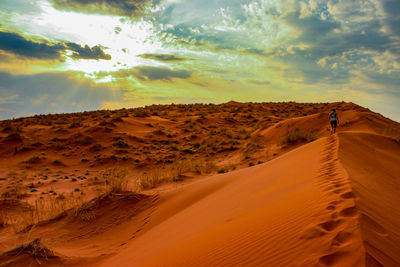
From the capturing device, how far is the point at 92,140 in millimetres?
17750

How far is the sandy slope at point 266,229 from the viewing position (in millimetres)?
2648

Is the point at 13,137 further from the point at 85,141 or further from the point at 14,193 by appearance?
the point at 14,193

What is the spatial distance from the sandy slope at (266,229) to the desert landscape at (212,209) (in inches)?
0.7

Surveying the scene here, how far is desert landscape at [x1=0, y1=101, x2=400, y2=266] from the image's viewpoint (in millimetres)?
2867

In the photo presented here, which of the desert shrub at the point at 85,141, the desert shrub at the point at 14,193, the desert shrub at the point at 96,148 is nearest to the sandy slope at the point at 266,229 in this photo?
the desert shrub at the point at 14,193

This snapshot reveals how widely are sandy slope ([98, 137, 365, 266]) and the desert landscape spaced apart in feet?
0.06

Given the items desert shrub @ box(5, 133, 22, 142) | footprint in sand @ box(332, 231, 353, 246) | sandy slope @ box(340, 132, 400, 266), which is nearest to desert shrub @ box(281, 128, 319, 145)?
sandy slope @ box(340, 132, 400, 266)

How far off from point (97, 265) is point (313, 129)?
15.1 meters

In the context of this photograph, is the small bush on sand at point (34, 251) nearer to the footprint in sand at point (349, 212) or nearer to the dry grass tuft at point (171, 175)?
the footprint in sand at point (349, 212)

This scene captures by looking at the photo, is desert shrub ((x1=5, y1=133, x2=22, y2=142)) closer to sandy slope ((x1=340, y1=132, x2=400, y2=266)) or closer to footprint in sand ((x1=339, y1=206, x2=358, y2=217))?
sandy slope ((x1=340, y1=132, x2=400, y2=266))

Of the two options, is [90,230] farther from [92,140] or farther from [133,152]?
[92,140]

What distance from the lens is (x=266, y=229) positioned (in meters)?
3.29

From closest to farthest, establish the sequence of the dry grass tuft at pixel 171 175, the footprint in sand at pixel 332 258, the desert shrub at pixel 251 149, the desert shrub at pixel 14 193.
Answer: the footprint in sand at pixel 332 258
the desert shrub at pixel 14 193
the dry grass tuft at pixel 171 175
the desert shrub at pixel 251 149

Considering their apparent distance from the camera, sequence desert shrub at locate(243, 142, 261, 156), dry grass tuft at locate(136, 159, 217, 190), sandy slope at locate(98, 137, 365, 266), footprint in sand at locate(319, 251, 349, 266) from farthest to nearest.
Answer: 1. desert shrub at locate(243, 142, 261, 156)
2. dry grass tuft at locate(136, 159, 217, 190)
3. sandy slope at locate(98, 137, 365, 266)
4. footprint in sand at locate(319, 251, 349, 266)
